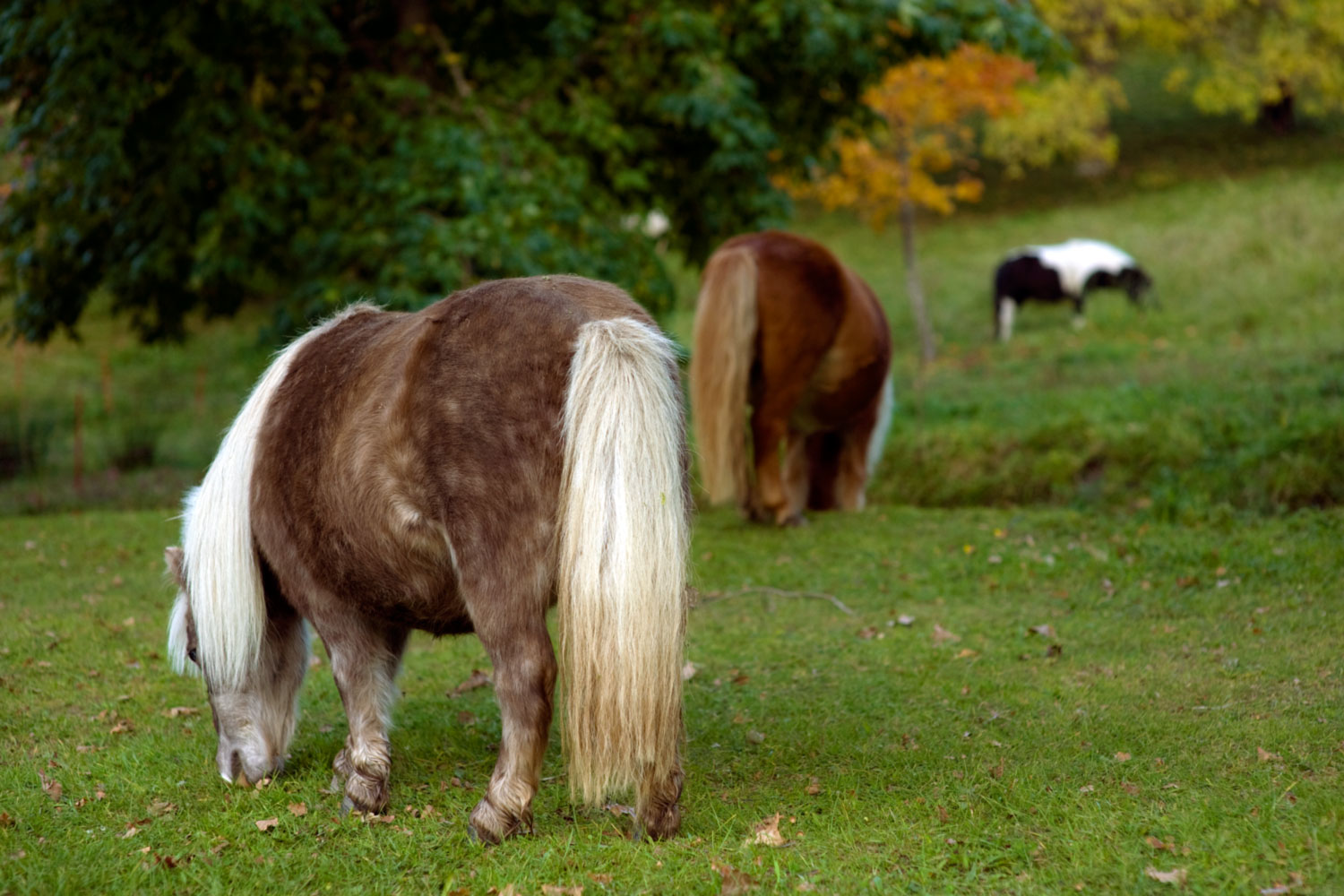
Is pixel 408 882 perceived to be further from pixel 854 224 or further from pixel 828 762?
pixel 854 224

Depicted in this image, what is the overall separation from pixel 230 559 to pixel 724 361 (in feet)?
14.4

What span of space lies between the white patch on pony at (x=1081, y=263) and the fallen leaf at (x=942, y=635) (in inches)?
545

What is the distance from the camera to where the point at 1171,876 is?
324 centimetres

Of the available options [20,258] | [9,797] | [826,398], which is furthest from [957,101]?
[9,797]

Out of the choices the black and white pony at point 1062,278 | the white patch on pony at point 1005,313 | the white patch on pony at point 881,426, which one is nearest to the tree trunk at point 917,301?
the white patch on pony at point 1005,313

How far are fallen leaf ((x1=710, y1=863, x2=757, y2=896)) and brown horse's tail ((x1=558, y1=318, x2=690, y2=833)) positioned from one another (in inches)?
14.0

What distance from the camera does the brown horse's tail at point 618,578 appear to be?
3.42 meters

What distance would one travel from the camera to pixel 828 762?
455cm

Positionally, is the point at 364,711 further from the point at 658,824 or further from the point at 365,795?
the point at 658,824

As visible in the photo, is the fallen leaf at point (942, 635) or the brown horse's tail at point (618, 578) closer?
the brown horse's tail at point (618, 578)

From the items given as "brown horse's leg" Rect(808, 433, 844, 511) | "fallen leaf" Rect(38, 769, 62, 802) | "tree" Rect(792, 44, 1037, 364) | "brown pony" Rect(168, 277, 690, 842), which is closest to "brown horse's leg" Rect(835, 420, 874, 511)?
"brown horse's leg" Rect(808, 433, 844, 511)

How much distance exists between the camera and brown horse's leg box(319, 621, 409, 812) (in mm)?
4102

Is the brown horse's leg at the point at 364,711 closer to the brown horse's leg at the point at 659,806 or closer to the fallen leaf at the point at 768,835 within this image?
the brown horse's leg at the point at 659,806

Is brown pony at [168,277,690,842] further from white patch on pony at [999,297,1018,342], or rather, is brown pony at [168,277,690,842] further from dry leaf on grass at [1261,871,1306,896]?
white patch on pony at [999,297,1018,342]
